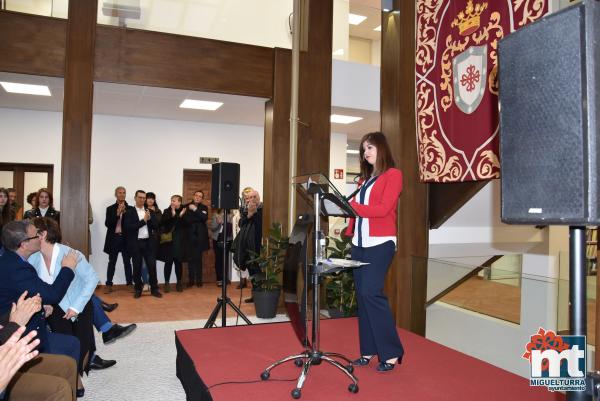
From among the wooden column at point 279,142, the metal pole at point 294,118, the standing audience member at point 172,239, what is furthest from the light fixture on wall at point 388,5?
the standing audience member at point 172,239

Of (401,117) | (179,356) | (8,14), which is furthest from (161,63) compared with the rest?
(179,356)

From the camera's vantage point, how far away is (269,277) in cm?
559

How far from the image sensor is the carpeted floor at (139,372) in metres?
3.15

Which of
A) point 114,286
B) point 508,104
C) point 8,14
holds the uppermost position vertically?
point 8,14

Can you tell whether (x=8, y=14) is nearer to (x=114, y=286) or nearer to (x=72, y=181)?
(x=72, y=181)

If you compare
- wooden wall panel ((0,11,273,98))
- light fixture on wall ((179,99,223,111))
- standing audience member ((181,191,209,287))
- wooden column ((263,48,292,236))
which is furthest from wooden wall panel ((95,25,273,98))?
standing audience member ((181,191,209,287))

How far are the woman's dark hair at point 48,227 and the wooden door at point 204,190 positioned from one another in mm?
5098

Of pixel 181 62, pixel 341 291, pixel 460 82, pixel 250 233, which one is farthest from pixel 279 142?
pixel 460 82

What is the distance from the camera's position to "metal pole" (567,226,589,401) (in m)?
1.13

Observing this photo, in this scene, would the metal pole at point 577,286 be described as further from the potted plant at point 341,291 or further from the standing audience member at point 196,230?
the standing audience member at point 196,230

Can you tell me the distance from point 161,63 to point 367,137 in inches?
143

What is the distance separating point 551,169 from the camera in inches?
44.6

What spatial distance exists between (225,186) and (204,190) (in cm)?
424

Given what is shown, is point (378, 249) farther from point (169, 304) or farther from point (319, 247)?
point (169, 304)
